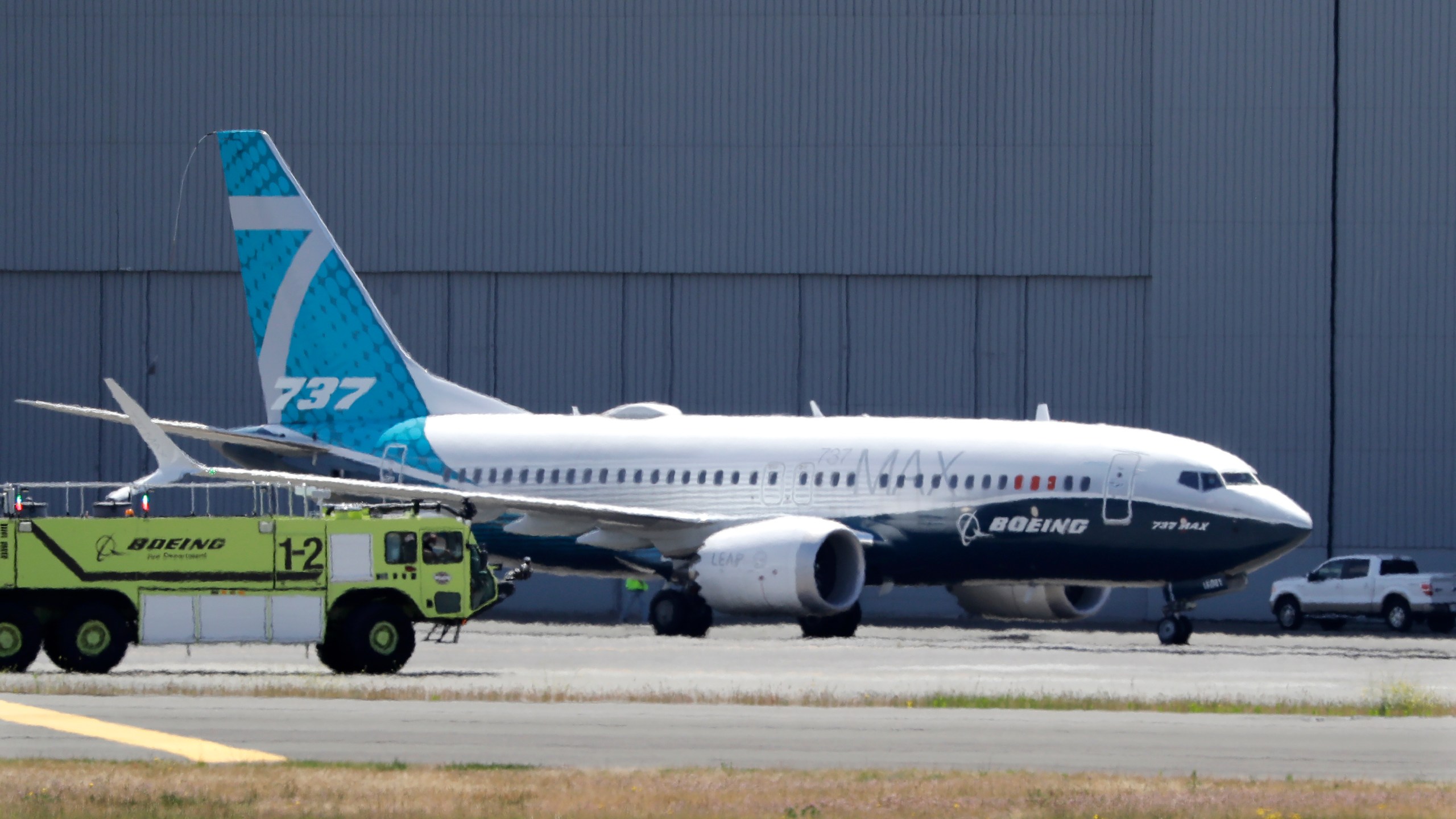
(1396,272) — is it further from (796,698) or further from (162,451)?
(796,698)

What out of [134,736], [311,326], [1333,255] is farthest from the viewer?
[1333,255]

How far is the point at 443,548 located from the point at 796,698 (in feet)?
20.1

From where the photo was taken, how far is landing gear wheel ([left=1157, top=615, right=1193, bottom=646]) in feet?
107

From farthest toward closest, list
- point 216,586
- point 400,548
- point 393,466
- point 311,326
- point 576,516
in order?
point 311,326 < point 393,466 < point 576,516 < point 400,548 < point 216,586

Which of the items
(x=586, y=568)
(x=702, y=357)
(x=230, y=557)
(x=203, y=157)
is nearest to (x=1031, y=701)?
(x=230, y=557)

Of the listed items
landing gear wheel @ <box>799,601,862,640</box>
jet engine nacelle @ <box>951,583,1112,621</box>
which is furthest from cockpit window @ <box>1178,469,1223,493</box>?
landing gear wheel @ <box>799,601,862,640</box>

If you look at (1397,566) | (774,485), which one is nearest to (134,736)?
(774,485)

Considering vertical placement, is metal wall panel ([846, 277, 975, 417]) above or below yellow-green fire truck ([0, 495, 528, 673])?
above

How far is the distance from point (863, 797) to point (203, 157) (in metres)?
36.9

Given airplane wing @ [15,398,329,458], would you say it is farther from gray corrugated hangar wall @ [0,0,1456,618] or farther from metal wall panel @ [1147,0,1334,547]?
metal wall panel @ [1147,0,1334,547]

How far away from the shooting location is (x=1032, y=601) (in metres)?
35.2

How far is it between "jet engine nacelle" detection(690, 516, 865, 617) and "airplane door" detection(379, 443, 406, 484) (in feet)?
24.6

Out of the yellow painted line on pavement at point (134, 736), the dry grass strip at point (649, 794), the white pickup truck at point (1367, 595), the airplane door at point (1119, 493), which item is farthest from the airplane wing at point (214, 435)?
the white pickup truck at point (1367, 595)

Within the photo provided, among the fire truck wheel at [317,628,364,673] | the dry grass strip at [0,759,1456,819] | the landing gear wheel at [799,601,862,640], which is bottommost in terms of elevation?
the landing gear wheel at [799,601,862,640]
